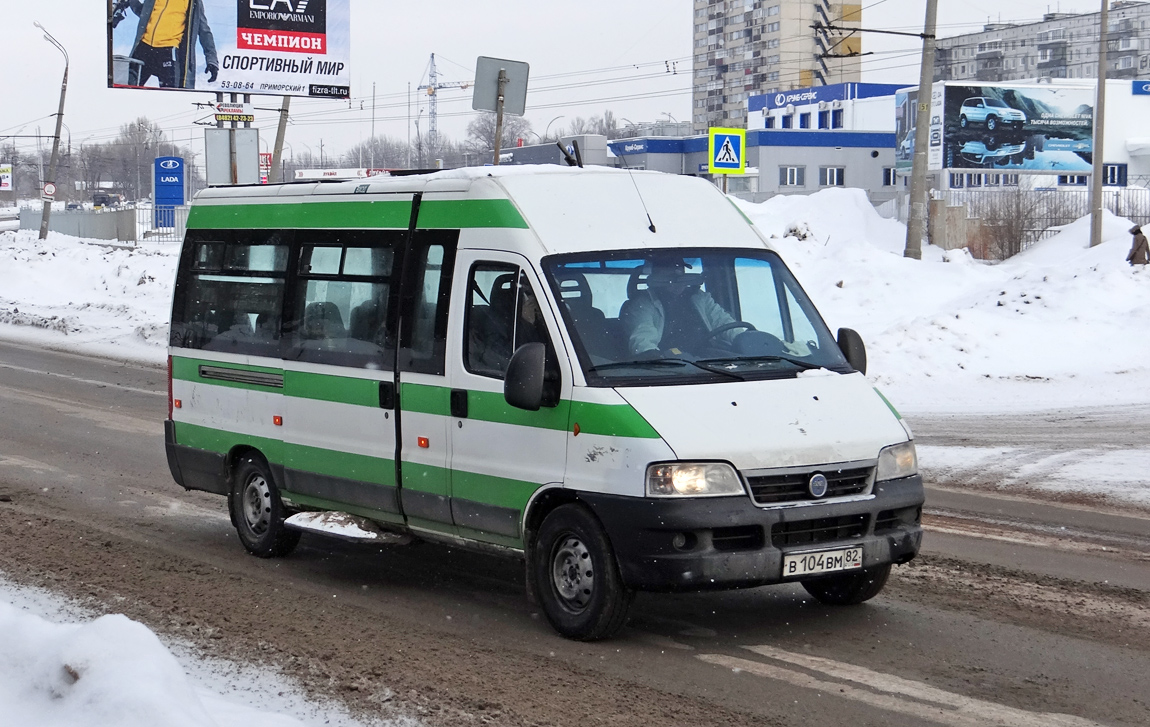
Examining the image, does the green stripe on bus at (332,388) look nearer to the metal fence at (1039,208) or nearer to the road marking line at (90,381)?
the road marking line at (90,381)

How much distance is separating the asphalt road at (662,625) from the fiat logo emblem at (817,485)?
2.38ft

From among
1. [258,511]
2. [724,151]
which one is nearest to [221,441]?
[258,511]

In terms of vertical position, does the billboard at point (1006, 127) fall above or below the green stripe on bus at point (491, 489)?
above

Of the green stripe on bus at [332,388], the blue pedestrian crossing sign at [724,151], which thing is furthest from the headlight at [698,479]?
the blue pedestrian crossing sign at [724,151]

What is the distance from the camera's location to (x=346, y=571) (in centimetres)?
816

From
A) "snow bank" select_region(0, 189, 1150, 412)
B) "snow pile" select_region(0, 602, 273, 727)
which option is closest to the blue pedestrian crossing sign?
"snow bank" select_region(0, 189, 1150, 412)

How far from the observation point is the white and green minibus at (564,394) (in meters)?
6.01

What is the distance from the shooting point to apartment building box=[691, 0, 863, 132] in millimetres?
164000

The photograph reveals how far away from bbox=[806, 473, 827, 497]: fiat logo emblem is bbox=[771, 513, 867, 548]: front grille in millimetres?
122

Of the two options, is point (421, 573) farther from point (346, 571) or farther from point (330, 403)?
point (330, 403)

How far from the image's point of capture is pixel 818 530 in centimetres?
612

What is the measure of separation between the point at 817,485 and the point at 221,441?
174 inches

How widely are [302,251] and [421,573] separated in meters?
2.09

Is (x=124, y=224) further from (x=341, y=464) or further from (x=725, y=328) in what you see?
(x=725, y=328)
